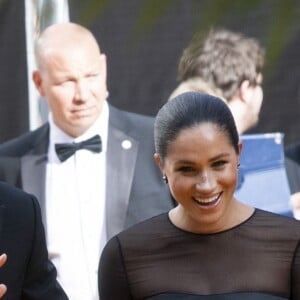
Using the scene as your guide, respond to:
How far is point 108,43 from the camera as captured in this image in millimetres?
4574

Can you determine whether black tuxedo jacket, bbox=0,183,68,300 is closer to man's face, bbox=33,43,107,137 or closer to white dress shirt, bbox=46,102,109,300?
white dress shirt, bbox=46,102,109,300

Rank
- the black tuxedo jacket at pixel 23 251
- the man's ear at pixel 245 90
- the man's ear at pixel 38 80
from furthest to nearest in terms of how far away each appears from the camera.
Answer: the man's ear at pixel 38 80
the man's ear at pixel 245 90
the black tuxedo jacket at pixel 23 251

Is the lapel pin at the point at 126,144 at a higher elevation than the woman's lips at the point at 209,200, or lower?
lower

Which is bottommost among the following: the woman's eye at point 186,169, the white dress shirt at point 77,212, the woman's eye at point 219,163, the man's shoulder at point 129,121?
the white dress shirt at point 77,212

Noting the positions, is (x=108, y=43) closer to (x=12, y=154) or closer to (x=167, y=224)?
(x=12, y=154)

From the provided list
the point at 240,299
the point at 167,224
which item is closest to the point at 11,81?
the point at 167,224

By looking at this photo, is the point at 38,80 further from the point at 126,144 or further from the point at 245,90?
the point at 245,90

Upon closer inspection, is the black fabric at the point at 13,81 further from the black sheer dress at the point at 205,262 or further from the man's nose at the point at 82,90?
the black sheer dress at the point at 205,262

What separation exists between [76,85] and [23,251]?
1.56 metres

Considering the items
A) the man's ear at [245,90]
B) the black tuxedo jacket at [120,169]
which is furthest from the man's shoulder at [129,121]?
the man's ear at [245,90]

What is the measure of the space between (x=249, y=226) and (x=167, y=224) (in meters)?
0.24

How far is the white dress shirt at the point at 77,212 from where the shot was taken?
420 cm

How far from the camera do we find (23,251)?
9.46ft

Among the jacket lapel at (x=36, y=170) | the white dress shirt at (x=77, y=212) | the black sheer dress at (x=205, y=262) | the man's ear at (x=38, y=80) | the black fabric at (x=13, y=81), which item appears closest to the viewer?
the black sheer dress at (x=205, y=262)
